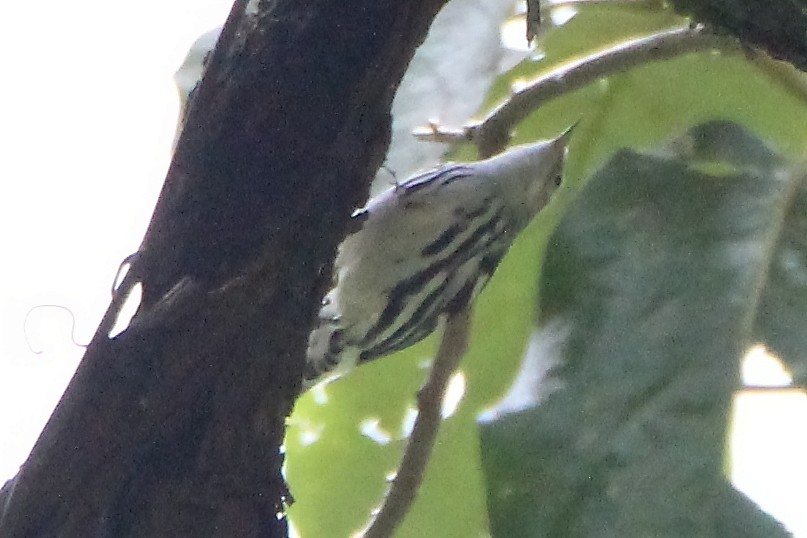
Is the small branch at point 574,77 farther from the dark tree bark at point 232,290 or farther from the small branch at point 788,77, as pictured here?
the dark tree bark at point 232,290

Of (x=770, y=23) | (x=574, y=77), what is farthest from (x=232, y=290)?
(x=574, y=77)

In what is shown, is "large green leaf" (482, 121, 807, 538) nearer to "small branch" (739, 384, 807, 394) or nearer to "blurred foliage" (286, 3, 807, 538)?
"small branch" (739, 384, 807, 394)

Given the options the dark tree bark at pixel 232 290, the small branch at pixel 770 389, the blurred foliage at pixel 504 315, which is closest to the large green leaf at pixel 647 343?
the small branch at pixel 770 389

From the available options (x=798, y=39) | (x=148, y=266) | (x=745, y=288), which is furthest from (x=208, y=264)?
(x=745, y=288)

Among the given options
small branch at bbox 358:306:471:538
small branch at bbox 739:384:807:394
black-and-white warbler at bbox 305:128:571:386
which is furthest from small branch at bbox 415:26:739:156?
small branch at bbox 739:384:807:394

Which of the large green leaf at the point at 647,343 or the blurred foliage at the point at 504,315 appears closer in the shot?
the large green leaf at the point at 647,343

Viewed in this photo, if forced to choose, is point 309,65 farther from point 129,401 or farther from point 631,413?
point 631,413
